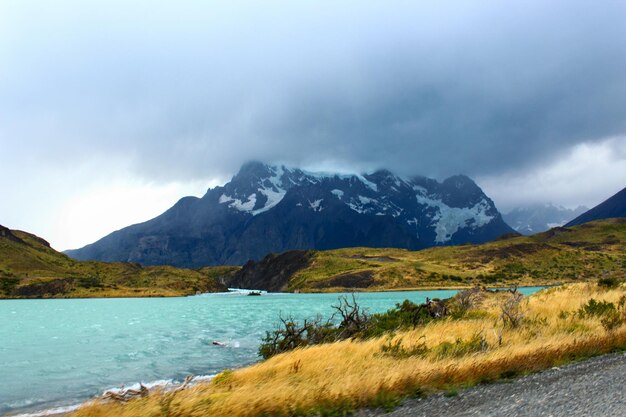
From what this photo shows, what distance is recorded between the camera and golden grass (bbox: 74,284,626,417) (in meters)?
10.1

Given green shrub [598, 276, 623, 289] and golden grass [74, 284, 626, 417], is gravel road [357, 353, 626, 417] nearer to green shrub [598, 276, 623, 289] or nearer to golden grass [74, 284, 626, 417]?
golden grass [74, 284, 626, 417]

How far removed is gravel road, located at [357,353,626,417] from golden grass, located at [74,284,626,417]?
0.68m

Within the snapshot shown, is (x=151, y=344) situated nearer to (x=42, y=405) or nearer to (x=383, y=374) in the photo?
(x=42, y=405)

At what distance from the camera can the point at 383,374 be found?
1256 cm

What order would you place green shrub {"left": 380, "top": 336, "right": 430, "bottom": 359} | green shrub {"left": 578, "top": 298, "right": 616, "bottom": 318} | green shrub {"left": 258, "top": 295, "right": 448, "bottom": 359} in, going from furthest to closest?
green shrub {"left": 258, "top": 295, "right": 448, "bottom": 359}
green shrub {"left": 578, "top": 298, "right": 616, "bottom": 318}
green shrub {"left": 380, "top": 336, "right": 430, "bottom": 359}

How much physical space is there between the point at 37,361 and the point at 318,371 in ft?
98.8

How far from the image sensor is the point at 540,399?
35.0ft

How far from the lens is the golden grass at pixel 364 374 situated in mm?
10055

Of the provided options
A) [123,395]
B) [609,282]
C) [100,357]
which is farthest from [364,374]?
[609,282]

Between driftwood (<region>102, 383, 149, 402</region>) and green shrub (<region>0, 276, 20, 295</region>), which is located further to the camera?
green shrub (<region>0, 276, 20, 295</region>)

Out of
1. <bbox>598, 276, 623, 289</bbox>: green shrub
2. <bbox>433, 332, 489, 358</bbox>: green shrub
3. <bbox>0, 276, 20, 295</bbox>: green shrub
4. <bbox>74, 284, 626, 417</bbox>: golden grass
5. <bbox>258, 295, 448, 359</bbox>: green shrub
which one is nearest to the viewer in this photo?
<bbox>74, 284, 626, 417</bbox>: golden grass

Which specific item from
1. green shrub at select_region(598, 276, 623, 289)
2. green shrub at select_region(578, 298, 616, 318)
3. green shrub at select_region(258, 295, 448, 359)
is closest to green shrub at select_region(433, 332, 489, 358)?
green shrub at select_region(258, 295, 448, 359)

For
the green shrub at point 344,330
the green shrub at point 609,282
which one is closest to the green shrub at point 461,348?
the green shrub at point 344,330

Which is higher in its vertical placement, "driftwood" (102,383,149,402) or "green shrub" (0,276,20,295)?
"green shrub" (0,276,20,295)
